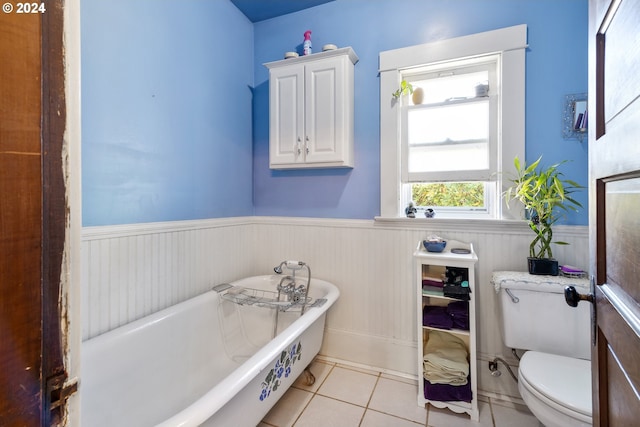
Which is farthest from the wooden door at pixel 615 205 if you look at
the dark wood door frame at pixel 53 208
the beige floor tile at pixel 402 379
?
the beige floor tile at pixel 402 379

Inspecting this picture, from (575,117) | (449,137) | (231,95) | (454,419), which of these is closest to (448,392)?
(454,419)

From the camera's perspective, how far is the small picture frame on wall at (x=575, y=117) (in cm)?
154

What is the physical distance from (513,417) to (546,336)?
0.52 meters

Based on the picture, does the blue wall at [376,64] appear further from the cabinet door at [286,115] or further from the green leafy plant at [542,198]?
the cabinet door at [286,115]

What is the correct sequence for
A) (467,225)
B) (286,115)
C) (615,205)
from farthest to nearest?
1. (286,115)
2. (467,225)
3. (615,205)

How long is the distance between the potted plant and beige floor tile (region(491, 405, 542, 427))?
32.1 inches

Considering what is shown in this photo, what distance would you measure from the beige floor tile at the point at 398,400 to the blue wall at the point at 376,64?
3.80 ft

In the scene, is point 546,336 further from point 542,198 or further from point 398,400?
point 398,400

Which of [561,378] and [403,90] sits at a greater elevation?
[403,90]

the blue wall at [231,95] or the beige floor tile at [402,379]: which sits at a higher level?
the blue wall at [231,95]

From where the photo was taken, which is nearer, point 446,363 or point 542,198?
point 542,198

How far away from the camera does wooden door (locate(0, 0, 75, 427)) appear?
0.29 m

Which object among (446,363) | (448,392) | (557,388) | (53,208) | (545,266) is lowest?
(448,392)

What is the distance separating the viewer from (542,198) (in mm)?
1524
